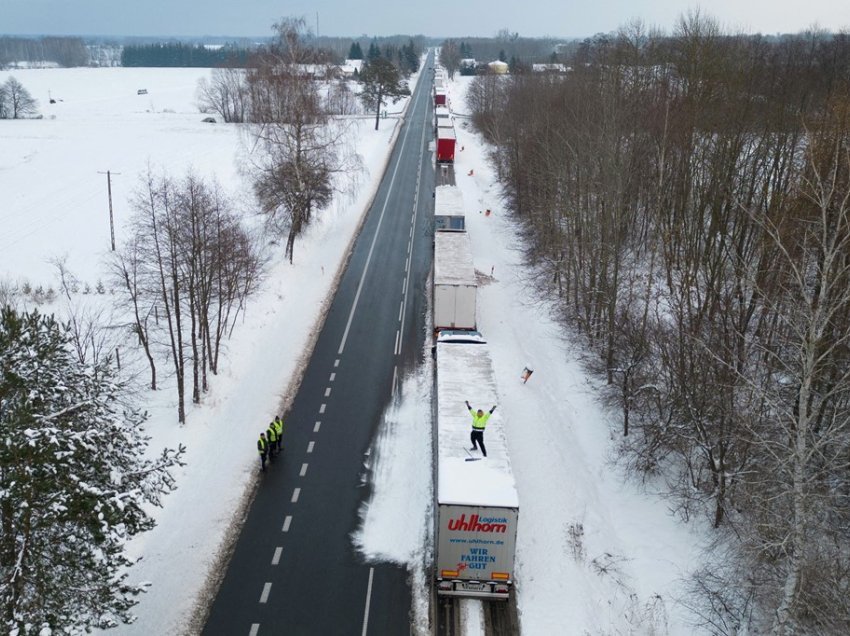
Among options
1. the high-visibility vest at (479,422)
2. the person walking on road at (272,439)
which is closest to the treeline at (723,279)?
the high-visibility vest at (479,422)

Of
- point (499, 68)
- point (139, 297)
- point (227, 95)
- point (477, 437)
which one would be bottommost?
point (477, 437)

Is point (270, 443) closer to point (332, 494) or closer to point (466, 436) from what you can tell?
point (332, 494)

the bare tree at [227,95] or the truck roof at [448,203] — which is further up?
the bare tree at [227,95]

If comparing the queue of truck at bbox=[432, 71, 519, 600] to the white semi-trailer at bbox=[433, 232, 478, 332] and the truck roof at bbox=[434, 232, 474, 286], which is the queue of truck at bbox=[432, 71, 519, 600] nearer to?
the white semi-trailer at bbox=[433, 232, 478, 332]

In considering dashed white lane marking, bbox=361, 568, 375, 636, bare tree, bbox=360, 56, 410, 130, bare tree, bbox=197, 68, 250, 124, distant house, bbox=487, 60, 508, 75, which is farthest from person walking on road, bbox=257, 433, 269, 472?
distant house, bbox=487, 60, 508, 75

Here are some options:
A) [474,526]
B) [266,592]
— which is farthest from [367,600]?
[474,526]

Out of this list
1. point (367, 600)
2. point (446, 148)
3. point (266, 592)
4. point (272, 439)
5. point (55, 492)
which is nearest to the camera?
point (55, 492)

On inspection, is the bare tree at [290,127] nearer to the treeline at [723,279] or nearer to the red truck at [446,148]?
the treeline at [723,279]
